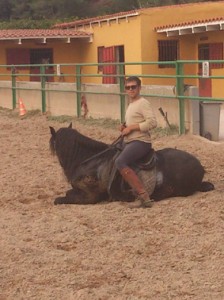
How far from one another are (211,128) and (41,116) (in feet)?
21.2

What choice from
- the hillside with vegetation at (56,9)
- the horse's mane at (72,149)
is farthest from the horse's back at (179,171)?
the hillside with vegetation at (56,9)

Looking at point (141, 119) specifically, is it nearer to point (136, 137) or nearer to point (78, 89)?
point (136, 137)

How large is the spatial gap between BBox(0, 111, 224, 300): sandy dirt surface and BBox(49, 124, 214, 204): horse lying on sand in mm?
151

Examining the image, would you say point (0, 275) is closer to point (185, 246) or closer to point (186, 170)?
point (185, 246)

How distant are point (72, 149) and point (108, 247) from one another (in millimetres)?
1940

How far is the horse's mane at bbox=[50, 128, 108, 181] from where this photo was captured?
275 inches

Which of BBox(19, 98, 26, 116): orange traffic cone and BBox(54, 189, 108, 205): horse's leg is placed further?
BBox(19, 98, 26, 116): orange traffic cone

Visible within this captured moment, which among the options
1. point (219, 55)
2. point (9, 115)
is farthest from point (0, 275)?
point (219, 55)

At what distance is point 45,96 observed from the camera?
1747cm

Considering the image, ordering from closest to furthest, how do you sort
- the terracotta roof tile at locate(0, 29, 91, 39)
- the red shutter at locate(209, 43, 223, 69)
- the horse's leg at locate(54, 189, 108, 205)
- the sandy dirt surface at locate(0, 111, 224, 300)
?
the sandy dirt surface at locate(0, 111, 224, 300), the horse's leg at locate(54, 189, 108, 205), the red shutter at locate(209, 43, 223, 69), the terracotta roof tile at locate(0, 29, 91, 39)

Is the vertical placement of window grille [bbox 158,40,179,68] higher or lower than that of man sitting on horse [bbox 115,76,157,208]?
higher

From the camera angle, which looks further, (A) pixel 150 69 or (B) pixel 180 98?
(A) pixel 150 69

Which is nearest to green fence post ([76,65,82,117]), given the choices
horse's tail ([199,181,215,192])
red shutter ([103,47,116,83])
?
red shutter ([103,47,116,83])

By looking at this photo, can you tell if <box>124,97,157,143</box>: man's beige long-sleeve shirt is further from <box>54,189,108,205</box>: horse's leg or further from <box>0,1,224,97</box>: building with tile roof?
<box>0,1,224,97</box>: building with tile roof
